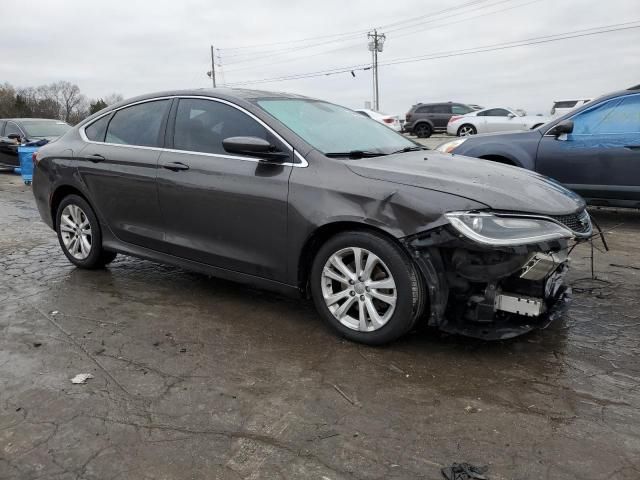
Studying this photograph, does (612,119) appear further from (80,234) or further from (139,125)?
(80,234)

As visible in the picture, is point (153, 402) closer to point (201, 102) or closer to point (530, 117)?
point (201, 102)

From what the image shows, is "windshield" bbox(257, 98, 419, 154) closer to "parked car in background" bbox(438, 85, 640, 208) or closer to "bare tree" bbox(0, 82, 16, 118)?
"parked car in background" bbox(438, 85, 640, 208)

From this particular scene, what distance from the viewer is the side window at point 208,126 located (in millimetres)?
3934

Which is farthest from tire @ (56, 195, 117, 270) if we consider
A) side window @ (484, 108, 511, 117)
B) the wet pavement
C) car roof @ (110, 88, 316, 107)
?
side window @ (484, 108, 511, 117)

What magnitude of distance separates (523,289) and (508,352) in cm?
44

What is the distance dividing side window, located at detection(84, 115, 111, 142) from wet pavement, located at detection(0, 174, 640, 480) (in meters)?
1.48

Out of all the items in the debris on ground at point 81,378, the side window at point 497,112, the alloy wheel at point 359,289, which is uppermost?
the side window at point 497,112

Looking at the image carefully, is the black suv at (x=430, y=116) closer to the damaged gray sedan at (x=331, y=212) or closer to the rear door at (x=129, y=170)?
the damaged gray sedan at (x=331, y=212)

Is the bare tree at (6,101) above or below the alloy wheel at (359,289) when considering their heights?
above

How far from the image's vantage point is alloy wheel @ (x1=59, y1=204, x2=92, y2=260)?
5078 mm

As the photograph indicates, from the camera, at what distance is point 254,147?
142 inches

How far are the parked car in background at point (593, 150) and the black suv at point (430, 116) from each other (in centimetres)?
2084

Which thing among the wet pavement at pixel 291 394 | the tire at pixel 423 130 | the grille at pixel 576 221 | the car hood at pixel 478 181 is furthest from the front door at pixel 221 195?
the tire at pixel 423 130

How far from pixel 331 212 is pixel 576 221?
4.88 feet
